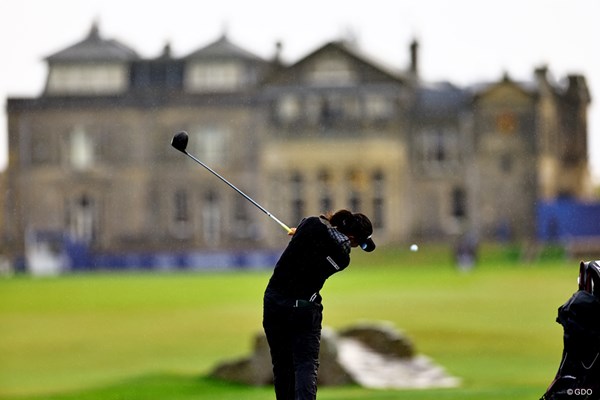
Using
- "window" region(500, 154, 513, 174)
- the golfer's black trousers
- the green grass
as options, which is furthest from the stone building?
the golfer's black trousers

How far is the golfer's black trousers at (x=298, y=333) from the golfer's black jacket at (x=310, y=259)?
0.06 metres

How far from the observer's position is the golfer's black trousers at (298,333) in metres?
7.43

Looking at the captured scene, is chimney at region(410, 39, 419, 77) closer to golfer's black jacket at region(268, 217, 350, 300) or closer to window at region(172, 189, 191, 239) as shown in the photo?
window at region(172, 189, 191, 239)

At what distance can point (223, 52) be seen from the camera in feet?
218

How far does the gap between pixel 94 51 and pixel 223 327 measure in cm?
4162

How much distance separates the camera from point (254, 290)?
38406 mm

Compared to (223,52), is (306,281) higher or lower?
lower

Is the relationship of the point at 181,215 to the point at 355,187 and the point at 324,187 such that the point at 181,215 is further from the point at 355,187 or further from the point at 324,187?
the point at 355,187

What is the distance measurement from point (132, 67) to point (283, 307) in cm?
6084

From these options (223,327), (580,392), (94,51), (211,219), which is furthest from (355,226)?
(94,51)

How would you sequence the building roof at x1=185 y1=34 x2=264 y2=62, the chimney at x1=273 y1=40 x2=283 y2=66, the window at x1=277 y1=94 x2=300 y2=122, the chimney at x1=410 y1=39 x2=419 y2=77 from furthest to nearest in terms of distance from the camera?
the building roof at x1=185 y1=34 x2=264 y2=62 → the chimney at x1=410 y1=39 x2=419 y2=77 → the chimney at x1=273 y1=40 x2=283 y2=66 → the window at x1=277 y1=94 x2=300 y2=122

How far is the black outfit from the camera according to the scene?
7379 mm

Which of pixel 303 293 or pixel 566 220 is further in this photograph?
pixel 566 220

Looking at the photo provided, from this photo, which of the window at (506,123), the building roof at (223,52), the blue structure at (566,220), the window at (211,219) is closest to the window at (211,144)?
the window at (211,219)
